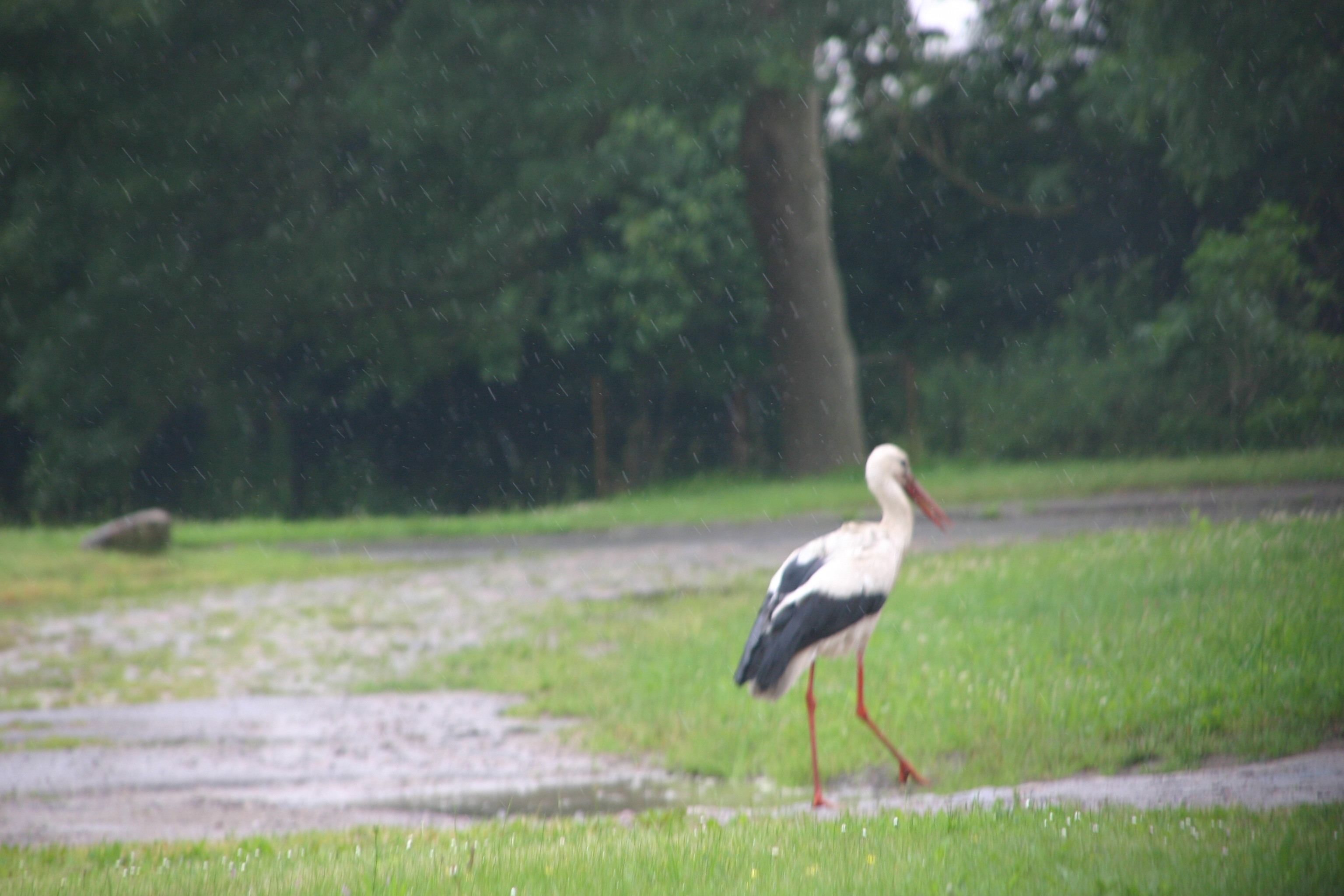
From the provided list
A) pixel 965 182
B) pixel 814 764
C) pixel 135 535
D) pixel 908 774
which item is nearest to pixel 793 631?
pixel 814 764

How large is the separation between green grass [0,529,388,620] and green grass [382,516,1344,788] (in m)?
5.87

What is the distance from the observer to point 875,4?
26.1 meters

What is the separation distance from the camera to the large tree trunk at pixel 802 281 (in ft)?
87.7

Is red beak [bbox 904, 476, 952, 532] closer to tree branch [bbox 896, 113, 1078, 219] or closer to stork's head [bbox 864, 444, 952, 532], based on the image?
stork's head [bbox 864, 444, 952, 532]

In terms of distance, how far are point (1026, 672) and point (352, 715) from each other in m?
4.54

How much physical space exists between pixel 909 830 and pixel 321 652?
794 cm

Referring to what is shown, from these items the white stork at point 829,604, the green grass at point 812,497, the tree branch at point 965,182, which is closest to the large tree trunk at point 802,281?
the green grass at point 812,497

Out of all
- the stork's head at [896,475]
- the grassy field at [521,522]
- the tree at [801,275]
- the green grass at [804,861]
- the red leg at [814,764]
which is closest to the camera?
the green grass at [804,861]

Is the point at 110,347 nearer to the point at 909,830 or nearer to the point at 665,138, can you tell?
the point at 665,138

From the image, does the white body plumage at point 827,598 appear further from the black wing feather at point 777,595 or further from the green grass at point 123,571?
the green grass at point 123,571

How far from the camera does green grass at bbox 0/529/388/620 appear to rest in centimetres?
1644

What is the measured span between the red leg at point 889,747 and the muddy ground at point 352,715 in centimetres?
17

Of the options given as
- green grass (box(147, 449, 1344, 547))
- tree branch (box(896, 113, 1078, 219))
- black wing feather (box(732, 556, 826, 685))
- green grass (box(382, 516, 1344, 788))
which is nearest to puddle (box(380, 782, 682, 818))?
green grass (box(382, 516, 1344, 788))

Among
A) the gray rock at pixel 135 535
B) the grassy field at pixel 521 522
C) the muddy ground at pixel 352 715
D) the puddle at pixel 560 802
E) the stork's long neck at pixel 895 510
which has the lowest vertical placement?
the puddle at pixel 560 802
